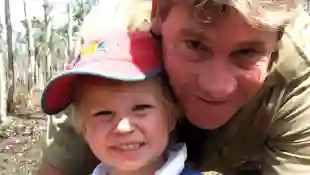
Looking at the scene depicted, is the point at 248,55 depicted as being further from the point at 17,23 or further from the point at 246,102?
the point at 17,23

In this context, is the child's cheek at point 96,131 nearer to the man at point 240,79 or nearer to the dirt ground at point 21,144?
the man at point 240,79

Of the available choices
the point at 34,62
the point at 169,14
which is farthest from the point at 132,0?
the point at 34,62

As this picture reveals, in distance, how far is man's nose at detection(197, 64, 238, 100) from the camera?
73 centimetres

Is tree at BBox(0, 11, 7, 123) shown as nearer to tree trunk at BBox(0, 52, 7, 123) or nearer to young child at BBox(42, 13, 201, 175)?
tree trunk at BBox(0, 52, 7, 123)

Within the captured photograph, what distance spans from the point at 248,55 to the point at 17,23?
40.8 inches

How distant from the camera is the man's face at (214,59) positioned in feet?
2.37

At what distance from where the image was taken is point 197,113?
0.80m

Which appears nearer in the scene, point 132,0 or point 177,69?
point 177,69

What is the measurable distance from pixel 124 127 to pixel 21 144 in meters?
0.86

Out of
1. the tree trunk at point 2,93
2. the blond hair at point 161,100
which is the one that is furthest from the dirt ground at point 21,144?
the blond hair at point 161,100

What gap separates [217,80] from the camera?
2.40 feet

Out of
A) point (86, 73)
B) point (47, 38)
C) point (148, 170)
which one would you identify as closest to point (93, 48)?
point (86, 73)

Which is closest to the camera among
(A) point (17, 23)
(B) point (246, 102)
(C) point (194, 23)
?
(C) point (194, 23)

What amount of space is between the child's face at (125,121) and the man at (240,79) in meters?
0.05
